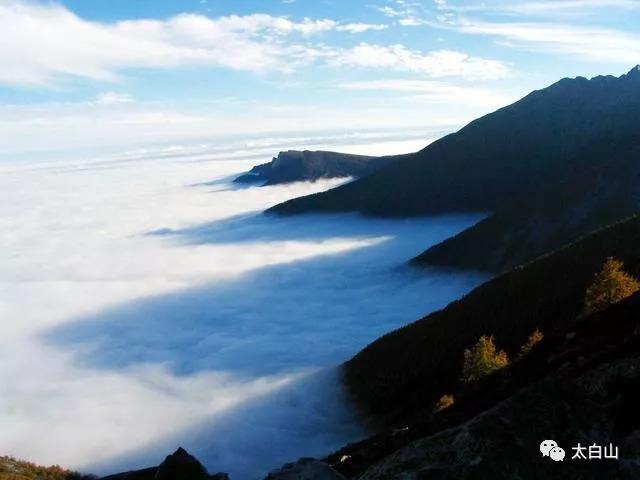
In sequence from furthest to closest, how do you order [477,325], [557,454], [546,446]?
[477,325] → [546,446] → [557,454]

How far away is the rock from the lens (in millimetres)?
18250

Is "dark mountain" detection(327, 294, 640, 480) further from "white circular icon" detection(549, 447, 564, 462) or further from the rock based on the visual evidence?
the rock
